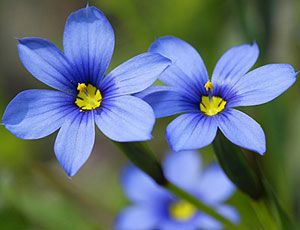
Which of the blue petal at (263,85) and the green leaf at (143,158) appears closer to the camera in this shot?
the blue petal at (263,85)

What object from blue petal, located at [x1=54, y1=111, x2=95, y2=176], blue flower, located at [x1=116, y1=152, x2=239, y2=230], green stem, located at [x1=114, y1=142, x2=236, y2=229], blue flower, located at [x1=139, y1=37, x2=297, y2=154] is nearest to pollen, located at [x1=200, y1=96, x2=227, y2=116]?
blue flower, located at [x1=139, y1=37, x2=297, y2=154]

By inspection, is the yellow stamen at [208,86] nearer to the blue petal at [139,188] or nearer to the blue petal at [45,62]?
the blue petal at [45,62]

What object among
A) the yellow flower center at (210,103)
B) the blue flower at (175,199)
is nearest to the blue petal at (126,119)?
the yellow flower center at (210,103)

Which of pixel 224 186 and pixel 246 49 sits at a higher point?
pixel 246 49

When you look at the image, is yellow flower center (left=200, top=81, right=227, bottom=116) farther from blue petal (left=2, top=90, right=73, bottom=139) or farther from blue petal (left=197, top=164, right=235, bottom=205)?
blue petal (left=197, top=164, right=235, bottom=205)

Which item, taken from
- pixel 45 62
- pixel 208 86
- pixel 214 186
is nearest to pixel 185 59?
pixel 208 86

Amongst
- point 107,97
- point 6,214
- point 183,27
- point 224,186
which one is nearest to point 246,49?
point 107,97

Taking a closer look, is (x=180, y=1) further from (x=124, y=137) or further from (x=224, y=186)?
(x=124, y=137)
